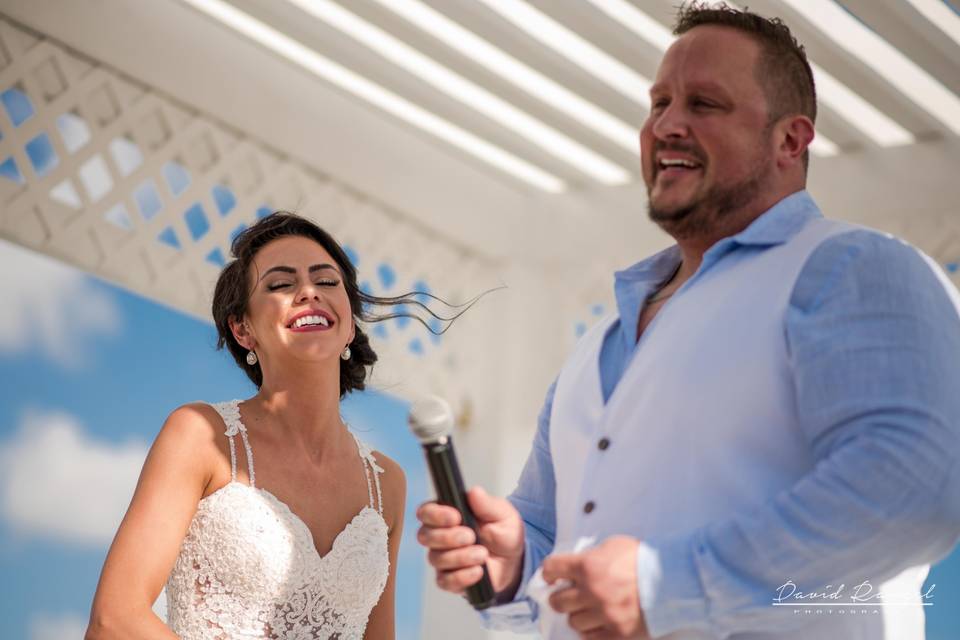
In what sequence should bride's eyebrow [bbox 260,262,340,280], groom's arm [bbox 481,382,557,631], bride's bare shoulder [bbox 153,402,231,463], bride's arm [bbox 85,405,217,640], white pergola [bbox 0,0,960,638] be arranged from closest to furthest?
groom's arm [bbox 481,382,557,631], bride's arm [bbox 85,405,217,640], bride's bare shoulder [bbox 153,402,231,463], bride's eyebrow [bbox 260,262,340,280], white pergola [bbox 0,0,960,638]

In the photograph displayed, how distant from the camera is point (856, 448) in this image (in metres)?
1.40

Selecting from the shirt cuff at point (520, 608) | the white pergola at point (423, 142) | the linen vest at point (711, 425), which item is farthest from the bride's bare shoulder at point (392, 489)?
the linen vest at point (711, 425)

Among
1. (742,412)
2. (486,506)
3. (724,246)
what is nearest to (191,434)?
(486,506)

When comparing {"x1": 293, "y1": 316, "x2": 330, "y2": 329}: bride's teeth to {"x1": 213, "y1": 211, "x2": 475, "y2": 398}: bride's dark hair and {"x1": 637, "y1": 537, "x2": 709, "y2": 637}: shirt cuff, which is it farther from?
{"x1": 637, "y1": 537, "x2": 709, "y2": 637}: shirt cuff

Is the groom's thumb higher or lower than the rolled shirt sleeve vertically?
higher

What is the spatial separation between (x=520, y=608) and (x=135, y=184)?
330 centimetres

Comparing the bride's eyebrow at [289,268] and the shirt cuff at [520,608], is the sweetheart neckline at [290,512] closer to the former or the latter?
the bride's eyebrow at [289,268]

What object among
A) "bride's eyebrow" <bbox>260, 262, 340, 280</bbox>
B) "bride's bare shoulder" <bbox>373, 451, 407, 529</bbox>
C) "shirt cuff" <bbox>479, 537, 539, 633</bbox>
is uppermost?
"bride's eyebrow" <bbox>260, 262, 340, 280</bbox>

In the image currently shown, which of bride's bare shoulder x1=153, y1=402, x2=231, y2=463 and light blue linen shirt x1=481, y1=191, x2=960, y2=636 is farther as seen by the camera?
bride's bare shoulder x1=153, y1=402, x2=231, y2=463

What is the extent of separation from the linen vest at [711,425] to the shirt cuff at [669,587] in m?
Result: 0.07

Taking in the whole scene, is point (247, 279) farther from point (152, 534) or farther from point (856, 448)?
point (856, 448)

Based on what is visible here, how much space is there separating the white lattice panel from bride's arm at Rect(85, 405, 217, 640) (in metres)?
1.53

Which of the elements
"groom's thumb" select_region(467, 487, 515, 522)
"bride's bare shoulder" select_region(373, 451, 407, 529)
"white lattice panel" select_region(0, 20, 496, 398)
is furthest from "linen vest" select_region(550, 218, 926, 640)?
"white lattice panel" select_region(0, 20, 496, 398)

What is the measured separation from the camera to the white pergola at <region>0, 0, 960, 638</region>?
4258 mm
